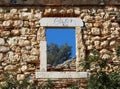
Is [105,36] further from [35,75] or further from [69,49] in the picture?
[69,49]

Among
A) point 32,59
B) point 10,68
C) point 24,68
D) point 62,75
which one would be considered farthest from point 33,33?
point 62,75

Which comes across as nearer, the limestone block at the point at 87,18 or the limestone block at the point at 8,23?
the limestone block at the point at 8,23

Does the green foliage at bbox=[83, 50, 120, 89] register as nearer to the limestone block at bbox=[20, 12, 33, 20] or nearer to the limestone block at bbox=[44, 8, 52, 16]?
the limestone block at bbox=[44, 8, 52, 16]

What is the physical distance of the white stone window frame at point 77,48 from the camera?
9.98m

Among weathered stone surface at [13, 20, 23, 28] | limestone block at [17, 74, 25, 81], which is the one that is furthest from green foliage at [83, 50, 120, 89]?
weathered stone surface at [13, 20, 23, 28]

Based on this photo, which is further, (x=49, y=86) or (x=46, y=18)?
(x=46, y=18)

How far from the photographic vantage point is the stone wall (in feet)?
33.2

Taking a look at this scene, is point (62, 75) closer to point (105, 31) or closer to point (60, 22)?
point (60, 22)

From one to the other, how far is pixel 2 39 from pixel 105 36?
2.49 m

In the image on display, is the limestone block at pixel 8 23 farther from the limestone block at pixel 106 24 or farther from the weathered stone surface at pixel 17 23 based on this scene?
the limestone block at pixel 106 24

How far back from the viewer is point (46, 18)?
10359 millimetres

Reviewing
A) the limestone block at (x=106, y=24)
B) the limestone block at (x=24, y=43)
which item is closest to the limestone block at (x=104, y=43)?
the limestone block at (x=106, y=24)

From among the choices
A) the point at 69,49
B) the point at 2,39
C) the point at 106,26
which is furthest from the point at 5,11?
the point at 69,49

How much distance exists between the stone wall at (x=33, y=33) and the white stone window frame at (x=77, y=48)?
123mm
